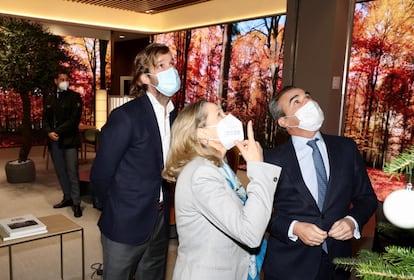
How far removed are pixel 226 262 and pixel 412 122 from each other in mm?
4243

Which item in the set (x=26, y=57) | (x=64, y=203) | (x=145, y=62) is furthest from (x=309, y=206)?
(x=26, y=57)

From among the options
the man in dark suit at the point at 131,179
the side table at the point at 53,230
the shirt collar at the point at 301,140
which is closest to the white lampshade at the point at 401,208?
the shirt collar at the point at 301,140

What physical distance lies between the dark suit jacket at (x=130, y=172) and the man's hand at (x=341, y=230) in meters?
0.90

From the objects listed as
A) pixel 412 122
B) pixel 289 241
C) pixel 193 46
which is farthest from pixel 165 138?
pixel 193 46

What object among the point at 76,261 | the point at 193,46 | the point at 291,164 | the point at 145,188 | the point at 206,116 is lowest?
the point at 76,261

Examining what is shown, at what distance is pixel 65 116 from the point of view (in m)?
4.65

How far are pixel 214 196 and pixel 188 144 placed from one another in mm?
271

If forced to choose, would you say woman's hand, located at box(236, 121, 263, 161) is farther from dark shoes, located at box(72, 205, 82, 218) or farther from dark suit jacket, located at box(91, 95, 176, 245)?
dark shoes, located at box(72, 205, 82, 218)

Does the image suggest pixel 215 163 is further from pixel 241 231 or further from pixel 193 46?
pixel 193 46

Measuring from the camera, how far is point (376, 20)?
16.4 ft

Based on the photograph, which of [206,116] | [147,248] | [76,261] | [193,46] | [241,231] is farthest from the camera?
[193,46]

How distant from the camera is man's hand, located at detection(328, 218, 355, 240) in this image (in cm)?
161

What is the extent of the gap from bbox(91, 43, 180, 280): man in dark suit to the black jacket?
9.13 ft

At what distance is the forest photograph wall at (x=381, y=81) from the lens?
474 cm
